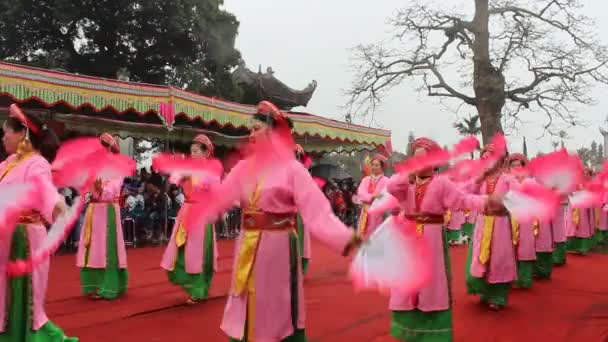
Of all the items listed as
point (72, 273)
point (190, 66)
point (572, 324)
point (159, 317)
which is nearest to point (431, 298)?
point (572, 324)

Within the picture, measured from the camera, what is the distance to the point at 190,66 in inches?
765

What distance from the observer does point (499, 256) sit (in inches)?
233

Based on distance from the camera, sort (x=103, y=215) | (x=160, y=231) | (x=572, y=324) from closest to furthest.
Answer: (x=572, y=324)
(x=103, y=215)
(x=160, y=231)

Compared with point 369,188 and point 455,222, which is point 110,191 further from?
point 455,222

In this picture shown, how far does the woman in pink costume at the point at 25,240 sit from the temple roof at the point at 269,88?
11872mm

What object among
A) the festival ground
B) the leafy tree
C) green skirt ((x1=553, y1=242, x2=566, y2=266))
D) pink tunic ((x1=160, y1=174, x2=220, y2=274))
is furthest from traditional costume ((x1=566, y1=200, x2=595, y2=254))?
the leafy tree

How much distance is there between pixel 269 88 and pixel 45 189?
12.4 m

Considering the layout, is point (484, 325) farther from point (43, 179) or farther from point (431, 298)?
point (43, 179)

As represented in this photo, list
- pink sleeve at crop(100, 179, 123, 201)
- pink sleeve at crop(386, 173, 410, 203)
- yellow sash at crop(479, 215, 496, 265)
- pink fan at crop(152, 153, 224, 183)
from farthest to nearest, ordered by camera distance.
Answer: pink sleeve at crop(100, 179, 123, 201) < yellow sash at crop(479, 215, 496, 265) < pink fan at crop(152, 153, 224, 183) < pink sleeve at crop(386, 173, 410, 203)

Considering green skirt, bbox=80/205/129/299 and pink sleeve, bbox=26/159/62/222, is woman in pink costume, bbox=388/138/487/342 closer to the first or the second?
pink sleeve, bbox=26/159/62/222

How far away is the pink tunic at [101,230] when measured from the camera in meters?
6.23

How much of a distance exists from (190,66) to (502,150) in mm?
15754

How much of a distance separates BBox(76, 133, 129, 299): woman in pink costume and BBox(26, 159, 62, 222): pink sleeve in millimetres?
2709

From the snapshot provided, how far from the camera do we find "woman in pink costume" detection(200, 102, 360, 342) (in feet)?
9.93
